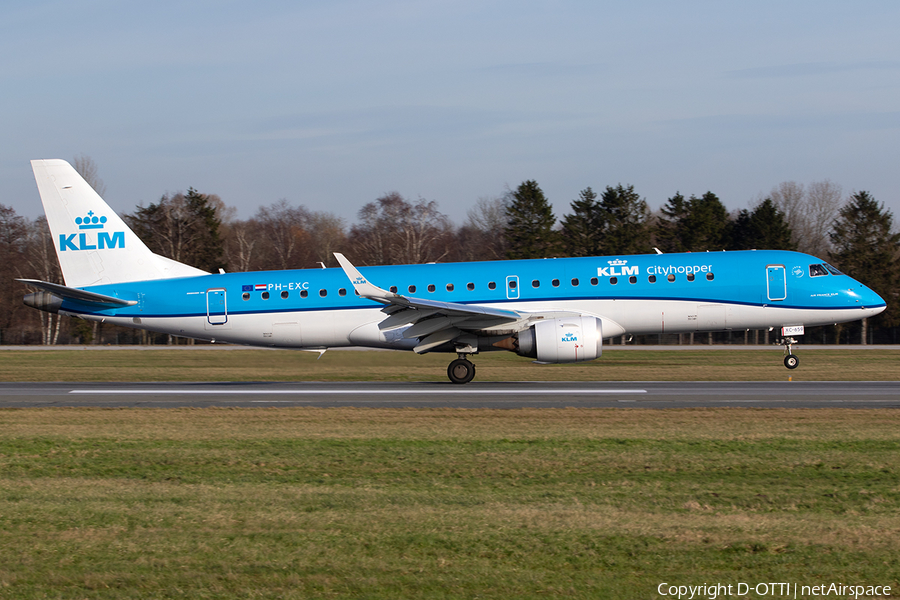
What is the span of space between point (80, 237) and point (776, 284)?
21.3 meters

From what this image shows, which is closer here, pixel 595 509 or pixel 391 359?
pixel 595 509

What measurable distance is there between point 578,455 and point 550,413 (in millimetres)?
4919

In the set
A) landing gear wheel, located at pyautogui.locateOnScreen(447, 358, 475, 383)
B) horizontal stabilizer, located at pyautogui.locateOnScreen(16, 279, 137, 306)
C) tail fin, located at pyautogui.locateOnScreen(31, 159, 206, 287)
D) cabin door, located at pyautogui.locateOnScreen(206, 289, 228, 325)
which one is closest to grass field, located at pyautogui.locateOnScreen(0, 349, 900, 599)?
landing gear wheel, located at pyautogui.locateOnScreen(447, 358, 475, 383)

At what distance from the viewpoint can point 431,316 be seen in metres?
23.4

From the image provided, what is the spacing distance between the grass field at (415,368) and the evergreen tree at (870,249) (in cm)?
2993

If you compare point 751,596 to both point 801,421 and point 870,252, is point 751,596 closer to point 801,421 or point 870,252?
point 801,421

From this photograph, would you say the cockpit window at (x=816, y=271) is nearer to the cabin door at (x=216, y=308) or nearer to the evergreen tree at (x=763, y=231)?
the cabin door at (x=216, y=308)

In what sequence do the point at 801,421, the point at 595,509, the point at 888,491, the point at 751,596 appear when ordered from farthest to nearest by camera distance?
the point at 801,421, the point at 888,491, the point at 595,509, the point at 751,596

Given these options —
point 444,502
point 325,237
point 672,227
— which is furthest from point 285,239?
point 444,502

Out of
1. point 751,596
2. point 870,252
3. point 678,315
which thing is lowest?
point 751,596

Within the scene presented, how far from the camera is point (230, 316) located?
25.5m

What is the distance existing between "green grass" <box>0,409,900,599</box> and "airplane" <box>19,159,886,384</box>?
9289 mm

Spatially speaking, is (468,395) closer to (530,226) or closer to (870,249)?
(530,226)

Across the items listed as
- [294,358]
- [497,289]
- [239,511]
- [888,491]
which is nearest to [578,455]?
[888,491]
